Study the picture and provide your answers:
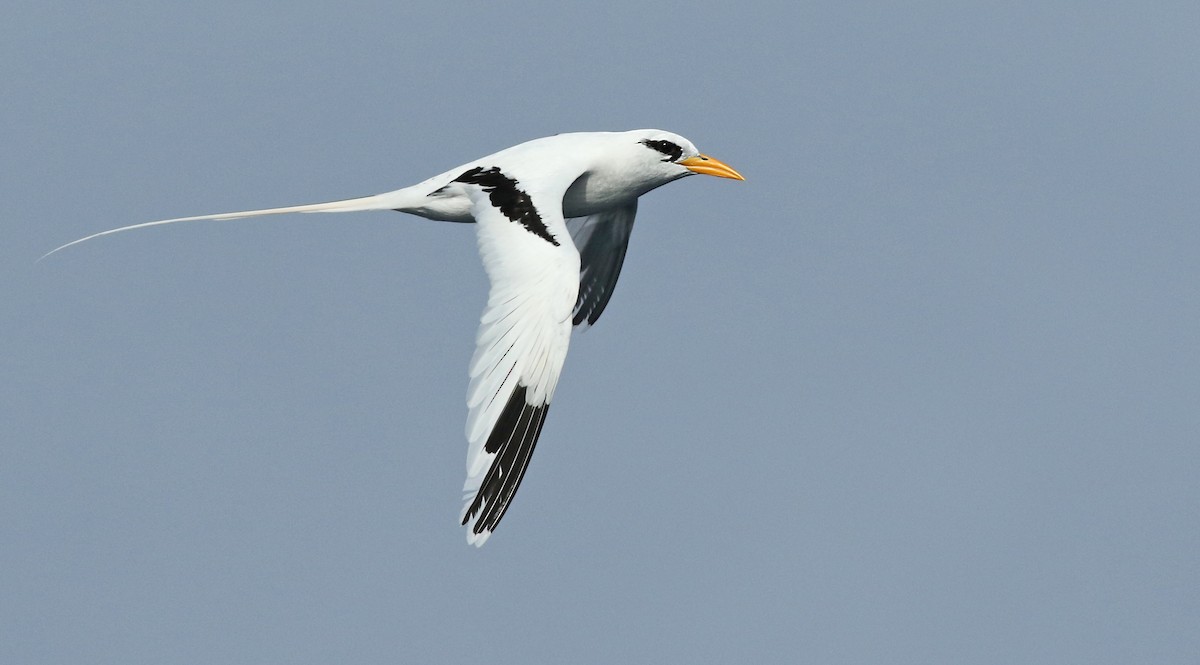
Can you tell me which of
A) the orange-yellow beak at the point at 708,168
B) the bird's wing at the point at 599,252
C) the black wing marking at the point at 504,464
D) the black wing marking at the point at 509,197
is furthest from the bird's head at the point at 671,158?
the black wing marking at the point at 504,464

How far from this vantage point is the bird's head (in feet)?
67.9

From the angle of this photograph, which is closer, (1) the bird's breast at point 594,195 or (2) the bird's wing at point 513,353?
(2) the bird's wing at point 513,353

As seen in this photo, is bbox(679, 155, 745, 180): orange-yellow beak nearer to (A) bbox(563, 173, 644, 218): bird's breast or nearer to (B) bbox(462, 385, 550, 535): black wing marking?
(A) bbox(563, 173, 644, 218): bird's breast

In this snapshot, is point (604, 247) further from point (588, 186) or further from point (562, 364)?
point (562, 364)

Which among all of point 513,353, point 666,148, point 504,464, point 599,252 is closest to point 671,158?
point 666,148

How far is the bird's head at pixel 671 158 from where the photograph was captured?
2070cm

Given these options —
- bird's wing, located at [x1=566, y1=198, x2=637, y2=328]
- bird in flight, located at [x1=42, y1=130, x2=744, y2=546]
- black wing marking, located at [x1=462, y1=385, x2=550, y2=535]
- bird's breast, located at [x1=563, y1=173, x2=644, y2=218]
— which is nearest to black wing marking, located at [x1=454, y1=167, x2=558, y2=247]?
bird in flight, located at [x1=42, y1=130, x2=744, y2=546]

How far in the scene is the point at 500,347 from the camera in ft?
53.9

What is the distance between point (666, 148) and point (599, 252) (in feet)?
9.13

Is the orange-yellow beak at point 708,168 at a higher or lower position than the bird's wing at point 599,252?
higher

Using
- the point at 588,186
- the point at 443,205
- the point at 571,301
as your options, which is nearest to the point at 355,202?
the point at 443,205

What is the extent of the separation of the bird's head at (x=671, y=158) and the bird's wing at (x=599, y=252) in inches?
72.1

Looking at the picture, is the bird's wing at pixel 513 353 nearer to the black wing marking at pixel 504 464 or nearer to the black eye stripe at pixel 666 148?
the black wing marking at pixel 504 464

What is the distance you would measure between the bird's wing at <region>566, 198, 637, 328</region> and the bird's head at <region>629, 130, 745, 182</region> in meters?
1.83
